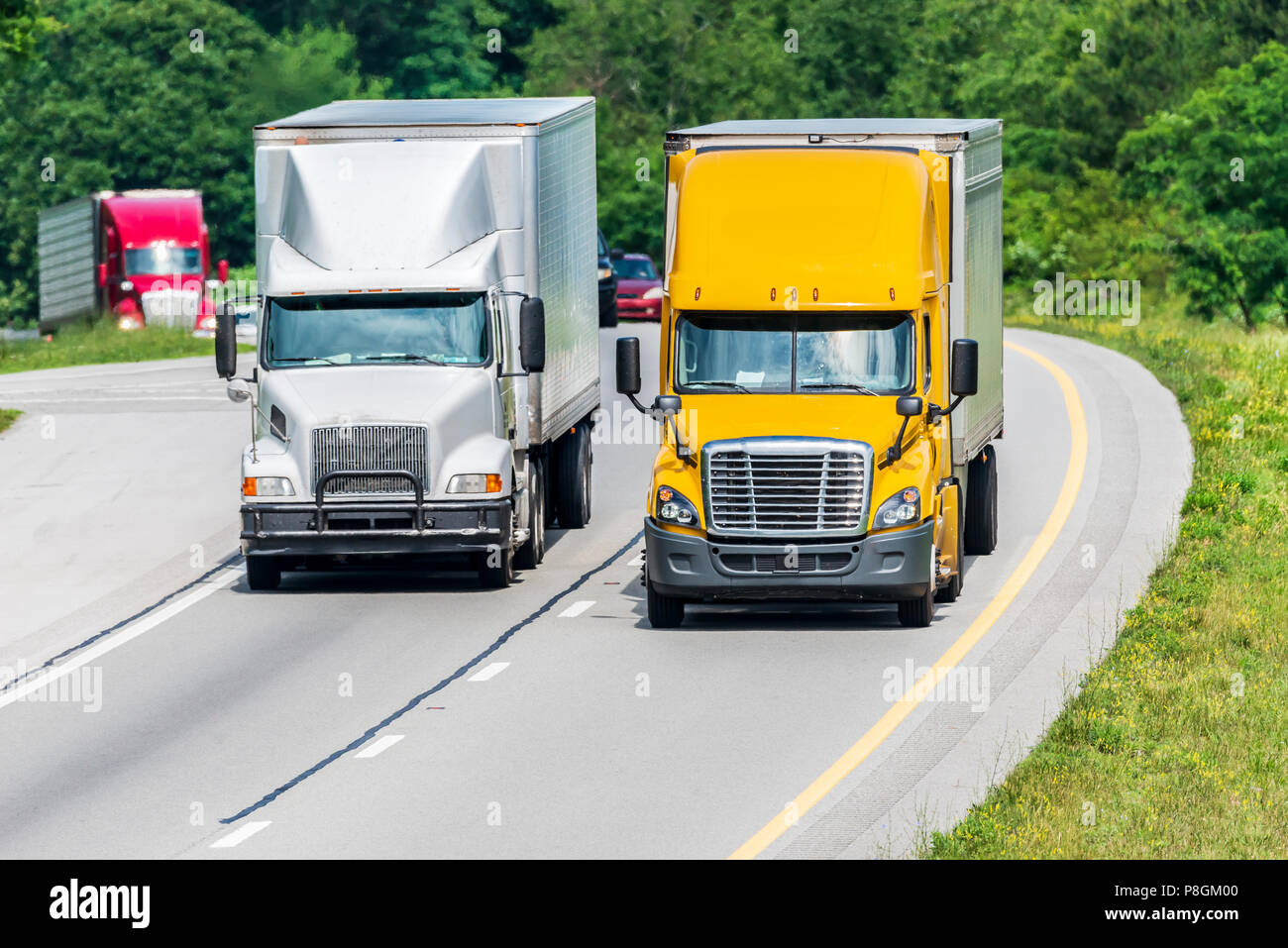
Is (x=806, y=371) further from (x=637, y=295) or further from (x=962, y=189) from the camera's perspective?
(x=637, y=295)

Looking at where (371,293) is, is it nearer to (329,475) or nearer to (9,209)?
(329,475)

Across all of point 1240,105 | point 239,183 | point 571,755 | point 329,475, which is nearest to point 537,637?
point 329,475

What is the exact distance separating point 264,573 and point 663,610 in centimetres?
395

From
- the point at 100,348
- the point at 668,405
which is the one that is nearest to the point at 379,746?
the point at 668,405

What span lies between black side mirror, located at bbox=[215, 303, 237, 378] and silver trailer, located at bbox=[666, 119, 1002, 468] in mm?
3928

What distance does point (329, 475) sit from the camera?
19578 mm

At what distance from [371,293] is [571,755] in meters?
7.19

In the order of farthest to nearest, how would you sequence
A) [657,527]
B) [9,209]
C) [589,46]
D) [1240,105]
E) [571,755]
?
[589,46]
[9,209]
[1240,105]
[657,527]
[571,755]

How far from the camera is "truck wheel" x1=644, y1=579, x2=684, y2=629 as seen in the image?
18312mm

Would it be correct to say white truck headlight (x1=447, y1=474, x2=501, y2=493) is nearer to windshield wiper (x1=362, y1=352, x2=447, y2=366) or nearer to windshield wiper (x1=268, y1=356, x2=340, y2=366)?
windshield wiper (x1=362, y1=352, x2=447, y2=366)

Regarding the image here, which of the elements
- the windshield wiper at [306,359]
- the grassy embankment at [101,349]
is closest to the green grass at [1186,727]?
the windshield wiper at [306,359]

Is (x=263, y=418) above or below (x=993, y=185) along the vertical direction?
below

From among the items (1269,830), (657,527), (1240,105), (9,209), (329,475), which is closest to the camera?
(1269,830)

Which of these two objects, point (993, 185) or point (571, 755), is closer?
point (571, 755)
